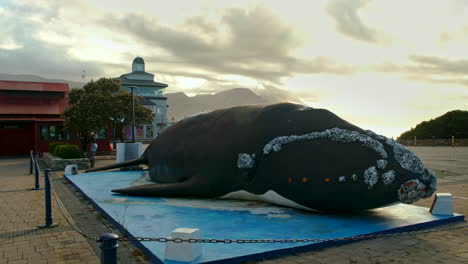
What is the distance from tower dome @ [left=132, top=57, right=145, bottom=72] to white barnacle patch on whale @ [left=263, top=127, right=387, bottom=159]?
8574cm

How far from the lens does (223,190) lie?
33.5 ft

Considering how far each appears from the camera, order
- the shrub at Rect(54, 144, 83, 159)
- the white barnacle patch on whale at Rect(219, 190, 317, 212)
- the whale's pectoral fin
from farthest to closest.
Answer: the shrub at Rect(54, 144, 83, 159)
the whale's pectoral fin
the white barnacle patch on whale at Rect(219, 190, 317, 212)

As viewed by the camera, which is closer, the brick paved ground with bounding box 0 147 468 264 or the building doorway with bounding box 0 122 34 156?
the brick paved ground with bounding box 0 147 468 264

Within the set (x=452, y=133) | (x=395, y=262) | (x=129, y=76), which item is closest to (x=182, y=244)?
(x=395, y=262)

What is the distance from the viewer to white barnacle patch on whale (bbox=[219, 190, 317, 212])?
898cm

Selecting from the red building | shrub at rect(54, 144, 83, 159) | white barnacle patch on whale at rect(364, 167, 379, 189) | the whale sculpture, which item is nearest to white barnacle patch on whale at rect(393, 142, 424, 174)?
the whale sculpture

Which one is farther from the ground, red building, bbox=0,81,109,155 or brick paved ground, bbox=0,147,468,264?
red building, bbox=0,81,109,155

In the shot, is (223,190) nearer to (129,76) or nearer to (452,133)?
(452,133)

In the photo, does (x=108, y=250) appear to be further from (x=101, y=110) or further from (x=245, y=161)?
(x=101, y=110)

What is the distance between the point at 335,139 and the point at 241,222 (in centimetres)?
275

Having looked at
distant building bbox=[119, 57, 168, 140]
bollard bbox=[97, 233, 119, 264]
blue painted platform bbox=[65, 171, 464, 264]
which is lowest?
blue painted platform bbox=[65, 171, 464, 264]

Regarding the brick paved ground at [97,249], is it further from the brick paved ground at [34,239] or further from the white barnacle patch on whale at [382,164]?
the white barnacle patch on whale at [382,164]

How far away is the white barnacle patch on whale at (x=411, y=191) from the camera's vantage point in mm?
7645

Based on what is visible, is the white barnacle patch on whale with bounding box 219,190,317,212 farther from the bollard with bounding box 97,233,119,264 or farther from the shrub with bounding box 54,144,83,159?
the shrub with bounding box 54,144,83,159
